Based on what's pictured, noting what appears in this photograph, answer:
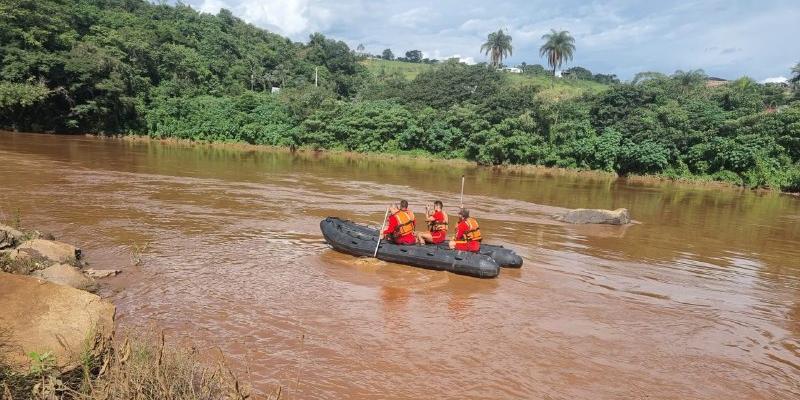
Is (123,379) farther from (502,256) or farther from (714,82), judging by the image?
(714,82)

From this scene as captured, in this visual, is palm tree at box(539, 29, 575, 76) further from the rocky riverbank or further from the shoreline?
the rocky riverbank

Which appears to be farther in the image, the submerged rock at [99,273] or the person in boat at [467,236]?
the person in boat at [467,236]

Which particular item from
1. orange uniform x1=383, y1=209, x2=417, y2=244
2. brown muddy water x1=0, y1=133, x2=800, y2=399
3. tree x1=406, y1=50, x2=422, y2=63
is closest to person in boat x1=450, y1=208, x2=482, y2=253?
brown muddy water x1=0, y1=133, x2=800, y2=399

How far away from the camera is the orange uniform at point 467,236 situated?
10703 mm

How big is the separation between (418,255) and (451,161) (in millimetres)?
30151

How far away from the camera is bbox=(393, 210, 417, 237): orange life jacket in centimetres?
1081

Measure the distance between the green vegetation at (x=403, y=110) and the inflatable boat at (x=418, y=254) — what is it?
27.9 meters

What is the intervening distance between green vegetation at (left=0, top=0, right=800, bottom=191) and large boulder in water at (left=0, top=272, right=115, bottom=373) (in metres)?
34.7

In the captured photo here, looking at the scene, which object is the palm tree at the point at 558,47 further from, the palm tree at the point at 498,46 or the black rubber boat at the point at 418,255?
the black rubber boat at the point at 418,255

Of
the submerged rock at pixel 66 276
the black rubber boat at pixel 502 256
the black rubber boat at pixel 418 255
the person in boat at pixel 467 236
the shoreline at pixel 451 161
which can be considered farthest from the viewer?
the shoreline at pixel 451 161

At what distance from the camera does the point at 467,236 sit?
10.8 m

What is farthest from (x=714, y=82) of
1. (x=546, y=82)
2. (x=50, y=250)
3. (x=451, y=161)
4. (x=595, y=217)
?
(x=50, y=250)

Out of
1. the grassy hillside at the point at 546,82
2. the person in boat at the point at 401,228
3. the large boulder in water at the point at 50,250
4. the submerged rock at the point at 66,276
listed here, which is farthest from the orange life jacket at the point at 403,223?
the grassy hillside at the point at 546,82

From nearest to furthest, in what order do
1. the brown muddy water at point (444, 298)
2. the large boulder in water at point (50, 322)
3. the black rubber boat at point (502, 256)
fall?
1. the large boulder in water at point (50, 322)
2. the brown muddy water at point (444, 298)
3. the black rubber boat at point (502, 256)
